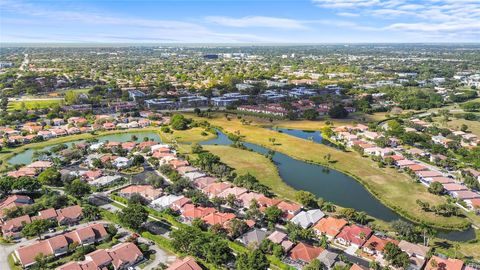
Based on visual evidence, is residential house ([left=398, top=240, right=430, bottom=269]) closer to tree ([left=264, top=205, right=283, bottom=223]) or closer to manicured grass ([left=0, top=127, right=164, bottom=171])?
tree ([left=264, top=205, right=283, bottom=223])

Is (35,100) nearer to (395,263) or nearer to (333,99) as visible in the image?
(333,99)

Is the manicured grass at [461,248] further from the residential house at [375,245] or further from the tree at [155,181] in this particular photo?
the tree at [155,181]

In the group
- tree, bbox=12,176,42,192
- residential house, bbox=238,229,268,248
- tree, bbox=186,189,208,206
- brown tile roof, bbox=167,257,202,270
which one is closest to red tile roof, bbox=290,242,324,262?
residential house, bbox=238,229,268,248

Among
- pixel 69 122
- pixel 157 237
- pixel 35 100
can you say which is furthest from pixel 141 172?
pixel 35 100

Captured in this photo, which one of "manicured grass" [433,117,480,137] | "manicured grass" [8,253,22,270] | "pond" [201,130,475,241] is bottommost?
"pond" [201,130,475,241]

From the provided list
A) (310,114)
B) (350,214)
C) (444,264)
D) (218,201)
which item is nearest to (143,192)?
(218,201)

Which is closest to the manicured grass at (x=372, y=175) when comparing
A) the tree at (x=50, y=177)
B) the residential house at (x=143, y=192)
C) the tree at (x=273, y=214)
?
the tree at (x=273, y=214)
